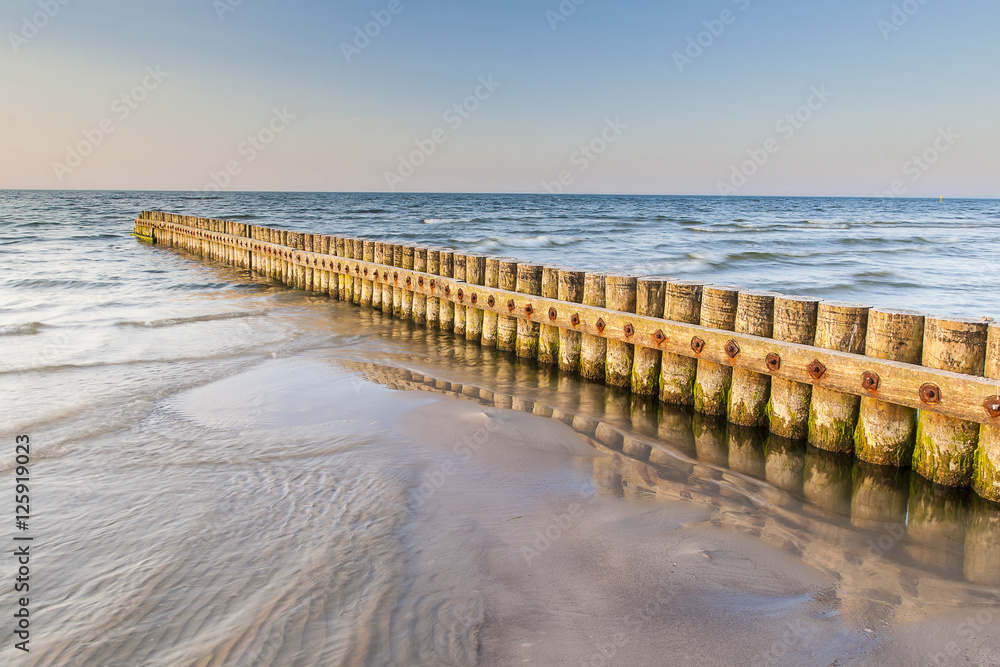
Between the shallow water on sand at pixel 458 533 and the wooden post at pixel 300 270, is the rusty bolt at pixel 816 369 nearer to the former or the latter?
the shallow water on sand at pixel 458 533

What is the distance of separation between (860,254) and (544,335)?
20070 mm

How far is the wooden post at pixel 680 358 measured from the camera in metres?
5.40

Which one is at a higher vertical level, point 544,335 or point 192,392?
point 544,335

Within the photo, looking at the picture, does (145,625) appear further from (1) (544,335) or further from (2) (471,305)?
(2) (471,305)

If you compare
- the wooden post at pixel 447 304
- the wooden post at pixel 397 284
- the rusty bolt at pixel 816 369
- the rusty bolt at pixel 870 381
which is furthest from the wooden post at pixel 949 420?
the wooden post at pixel 397 284

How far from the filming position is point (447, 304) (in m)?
8.52

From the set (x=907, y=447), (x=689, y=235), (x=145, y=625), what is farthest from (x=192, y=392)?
(x=689, y=235)

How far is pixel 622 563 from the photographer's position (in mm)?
3205

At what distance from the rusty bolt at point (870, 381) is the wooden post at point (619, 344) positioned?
6.90 ft

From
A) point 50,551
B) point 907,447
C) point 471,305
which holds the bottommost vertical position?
point 50,551

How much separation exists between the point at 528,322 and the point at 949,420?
13.5ft

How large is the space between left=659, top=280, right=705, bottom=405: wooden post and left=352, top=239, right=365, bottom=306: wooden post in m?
6.39

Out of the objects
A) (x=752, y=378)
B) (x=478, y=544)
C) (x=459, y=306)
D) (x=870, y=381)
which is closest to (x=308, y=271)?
(x=459, y=306)

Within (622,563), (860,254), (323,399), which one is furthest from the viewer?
(860,254)
